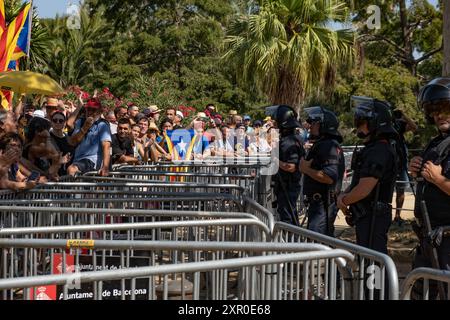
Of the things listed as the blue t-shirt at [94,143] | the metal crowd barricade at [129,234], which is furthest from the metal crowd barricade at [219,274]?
the blue t-shirt at [94,143]

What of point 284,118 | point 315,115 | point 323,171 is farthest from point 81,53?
point 323,171

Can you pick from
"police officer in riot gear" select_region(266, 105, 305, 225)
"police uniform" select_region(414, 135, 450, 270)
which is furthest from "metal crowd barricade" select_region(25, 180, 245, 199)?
"police uniform" select_region(414, 135, 450, 270)

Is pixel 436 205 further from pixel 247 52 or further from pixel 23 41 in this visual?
pixel 247 52

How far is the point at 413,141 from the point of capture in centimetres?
2686

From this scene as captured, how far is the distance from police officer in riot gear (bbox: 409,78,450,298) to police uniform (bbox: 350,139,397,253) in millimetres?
599

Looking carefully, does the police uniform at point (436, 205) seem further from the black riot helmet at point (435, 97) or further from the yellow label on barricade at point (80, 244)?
the yellow label on barricade at point (80, 244)

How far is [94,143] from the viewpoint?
9.16 metres

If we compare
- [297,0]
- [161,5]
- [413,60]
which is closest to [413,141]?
[413,60]

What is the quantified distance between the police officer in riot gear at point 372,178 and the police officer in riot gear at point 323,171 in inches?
40.6

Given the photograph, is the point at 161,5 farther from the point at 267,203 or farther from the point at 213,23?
the point at 267,203

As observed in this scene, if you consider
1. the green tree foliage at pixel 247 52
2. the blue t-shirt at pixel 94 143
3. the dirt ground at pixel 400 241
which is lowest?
the dirt ground at pixel 400 241

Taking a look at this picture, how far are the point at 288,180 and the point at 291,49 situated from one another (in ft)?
35.5

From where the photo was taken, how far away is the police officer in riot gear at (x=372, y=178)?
562cm

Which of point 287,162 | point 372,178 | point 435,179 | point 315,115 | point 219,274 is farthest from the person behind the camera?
point 287,162
